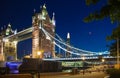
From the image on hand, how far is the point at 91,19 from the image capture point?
782 cm

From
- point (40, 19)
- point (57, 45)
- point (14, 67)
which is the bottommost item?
point (14, 67)

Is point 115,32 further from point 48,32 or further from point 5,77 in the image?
point 48,32

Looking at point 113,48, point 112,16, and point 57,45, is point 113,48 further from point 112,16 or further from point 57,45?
point 57,45

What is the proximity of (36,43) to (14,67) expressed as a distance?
72426 mm

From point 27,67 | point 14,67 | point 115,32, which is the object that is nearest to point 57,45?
point 14,67

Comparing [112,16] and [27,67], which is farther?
[27,67]

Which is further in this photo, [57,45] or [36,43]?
[57,45]

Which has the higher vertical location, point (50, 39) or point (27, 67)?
point (50, 39)

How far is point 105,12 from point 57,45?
605 feet

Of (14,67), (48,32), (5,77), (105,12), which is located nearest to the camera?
(105,12)

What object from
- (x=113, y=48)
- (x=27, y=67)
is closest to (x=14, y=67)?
(x=27, y=67)

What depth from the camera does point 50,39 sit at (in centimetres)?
18525

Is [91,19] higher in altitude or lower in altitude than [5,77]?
higher

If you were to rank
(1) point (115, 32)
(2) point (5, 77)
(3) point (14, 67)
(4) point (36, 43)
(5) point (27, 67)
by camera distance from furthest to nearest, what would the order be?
(4) point (36, 43)
(3) point (14, 67)
(5) point (27, 67)
(2) point (5, 77)
(1) point (115, 32)
